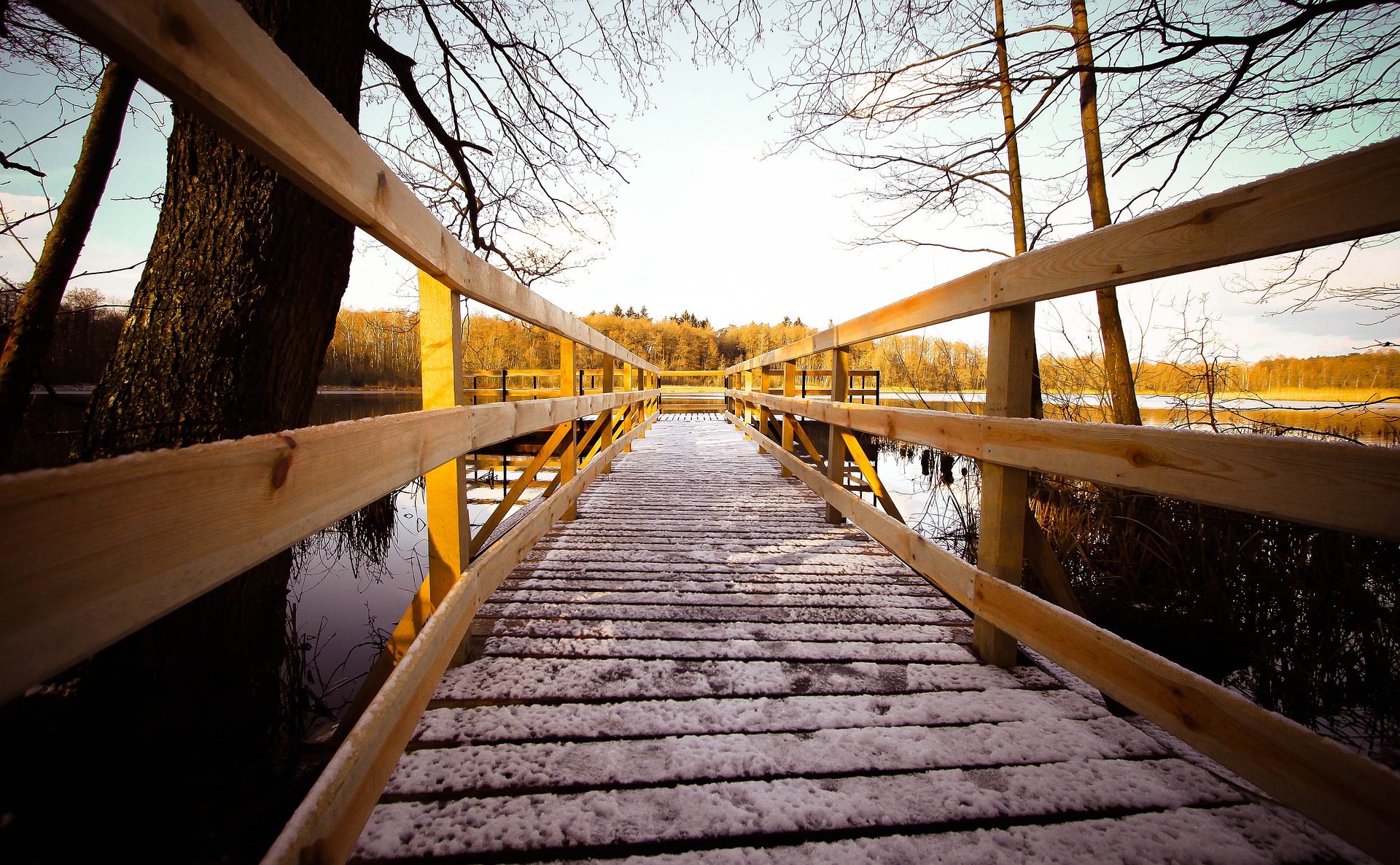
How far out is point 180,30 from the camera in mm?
624

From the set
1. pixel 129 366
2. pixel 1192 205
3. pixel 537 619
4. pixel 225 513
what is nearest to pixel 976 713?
pixel 1192 205

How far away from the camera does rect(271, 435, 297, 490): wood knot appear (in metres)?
0.74

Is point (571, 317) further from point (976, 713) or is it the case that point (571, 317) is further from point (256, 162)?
point (976, 713)

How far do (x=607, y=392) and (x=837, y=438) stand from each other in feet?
7.25

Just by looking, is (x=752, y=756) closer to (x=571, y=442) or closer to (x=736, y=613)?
(x=736, y=613)

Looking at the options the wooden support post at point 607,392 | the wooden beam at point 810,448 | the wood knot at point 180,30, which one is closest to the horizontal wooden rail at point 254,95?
the wood knot at point 180,30

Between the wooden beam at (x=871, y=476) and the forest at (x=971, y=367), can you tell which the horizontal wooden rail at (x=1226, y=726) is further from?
the forest at (x=971, y=367)

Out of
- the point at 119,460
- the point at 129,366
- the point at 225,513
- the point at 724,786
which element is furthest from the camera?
the point at 129,366

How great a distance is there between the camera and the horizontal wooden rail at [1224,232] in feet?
2.74

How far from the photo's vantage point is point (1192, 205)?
1.09 metres

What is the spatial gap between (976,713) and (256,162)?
2836mm

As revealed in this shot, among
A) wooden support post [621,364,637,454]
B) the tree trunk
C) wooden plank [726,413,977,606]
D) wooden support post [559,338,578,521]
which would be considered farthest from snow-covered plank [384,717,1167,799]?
wooden support post [621,364,637,454]

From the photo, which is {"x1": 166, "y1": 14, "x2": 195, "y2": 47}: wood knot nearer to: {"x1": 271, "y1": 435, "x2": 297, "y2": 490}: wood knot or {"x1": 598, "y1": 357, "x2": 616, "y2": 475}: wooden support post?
{"x1": 271, "y1": 435, "x2": 297, "y2": 490}: wood knot

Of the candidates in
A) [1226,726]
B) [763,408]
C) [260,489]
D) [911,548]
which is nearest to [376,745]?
[260,489]
